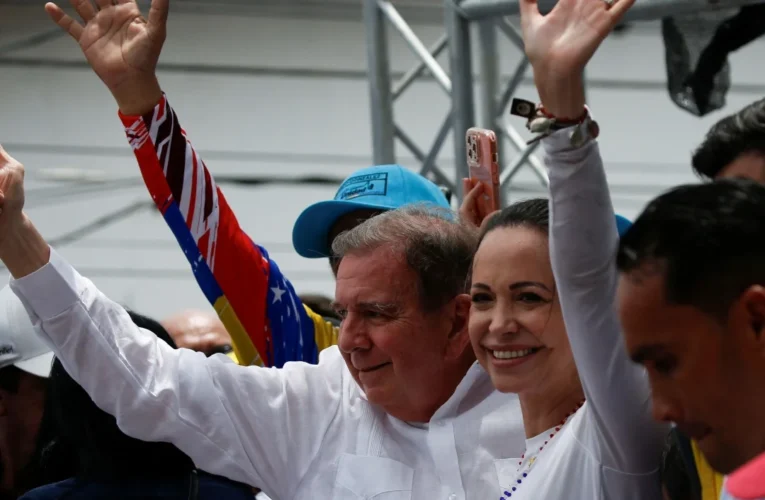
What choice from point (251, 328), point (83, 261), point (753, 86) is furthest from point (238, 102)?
point (251, 328)

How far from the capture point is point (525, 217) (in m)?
1.96

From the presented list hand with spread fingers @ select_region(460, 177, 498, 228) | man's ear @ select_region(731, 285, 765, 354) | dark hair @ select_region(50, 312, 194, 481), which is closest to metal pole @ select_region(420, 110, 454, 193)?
hand with spread fingers @ select_region(460, 177, 498, 228)

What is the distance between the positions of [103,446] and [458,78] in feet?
6.83

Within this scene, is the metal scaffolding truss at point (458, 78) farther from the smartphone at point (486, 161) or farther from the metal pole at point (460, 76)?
the smartphone at point (486, 161)

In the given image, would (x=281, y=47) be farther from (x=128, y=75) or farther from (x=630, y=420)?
(x=630, y=420)

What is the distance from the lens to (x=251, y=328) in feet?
9.09

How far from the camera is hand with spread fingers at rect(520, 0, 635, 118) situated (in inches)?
64.6

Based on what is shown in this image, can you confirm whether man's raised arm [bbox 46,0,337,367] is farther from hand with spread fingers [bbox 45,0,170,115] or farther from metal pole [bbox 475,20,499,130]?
metal pole [bbox 475,20,499,130]

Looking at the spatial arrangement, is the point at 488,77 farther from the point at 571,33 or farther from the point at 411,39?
the point at 571,33

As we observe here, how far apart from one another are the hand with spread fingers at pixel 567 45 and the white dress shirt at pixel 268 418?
742 mm

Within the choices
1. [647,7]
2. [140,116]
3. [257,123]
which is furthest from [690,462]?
[257,123]

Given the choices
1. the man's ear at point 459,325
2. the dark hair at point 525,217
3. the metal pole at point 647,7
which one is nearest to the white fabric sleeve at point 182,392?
the man's ear at point 459,325

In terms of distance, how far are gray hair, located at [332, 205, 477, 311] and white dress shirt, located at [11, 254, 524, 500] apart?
17cm

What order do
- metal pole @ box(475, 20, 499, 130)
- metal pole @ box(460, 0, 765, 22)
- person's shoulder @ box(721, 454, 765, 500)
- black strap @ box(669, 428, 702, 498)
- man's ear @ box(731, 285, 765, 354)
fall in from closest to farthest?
person's shoulder @ box(721, 454, 765, 500)
man's ear @ box(731, 285, 765, 354)
black strap @ box(669, 428, 702, 498)
metal pole @ box(460, 0, 765, 22)
metal pole @ box(475, 20, 499, 130)
